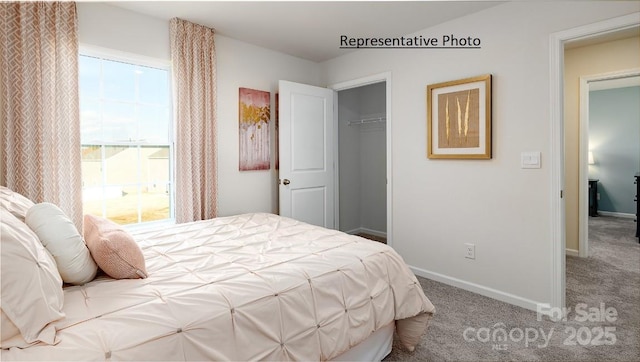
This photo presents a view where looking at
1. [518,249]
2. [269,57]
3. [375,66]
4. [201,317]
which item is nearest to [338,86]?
[375,66]

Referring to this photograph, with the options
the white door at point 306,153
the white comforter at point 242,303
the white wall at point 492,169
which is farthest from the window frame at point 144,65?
the white wall at point 492,169

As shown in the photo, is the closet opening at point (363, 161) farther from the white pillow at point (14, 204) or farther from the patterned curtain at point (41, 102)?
the white pillow at point (14, 204)

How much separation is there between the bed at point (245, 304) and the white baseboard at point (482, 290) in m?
1.27

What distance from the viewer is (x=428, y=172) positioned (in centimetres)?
339

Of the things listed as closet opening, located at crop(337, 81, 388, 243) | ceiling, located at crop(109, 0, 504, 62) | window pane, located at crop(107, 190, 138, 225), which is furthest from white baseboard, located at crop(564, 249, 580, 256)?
window pane, located at crop(107, 190, 138, 225)

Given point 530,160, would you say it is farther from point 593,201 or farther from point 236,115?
point 593,201

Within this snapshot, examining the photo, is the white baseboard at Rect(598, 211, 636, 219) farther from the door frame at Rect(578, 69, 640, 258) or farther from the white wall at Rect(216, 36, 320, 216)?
the white wall at Rect(216, 36, 320, 216)

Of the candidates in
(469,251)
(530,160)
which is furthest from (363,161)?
(530,160)

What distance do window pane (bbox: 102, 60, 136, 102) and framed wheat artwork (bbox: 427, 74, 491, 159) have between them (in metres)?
2.80

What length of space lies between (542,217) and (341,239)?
1712 mm

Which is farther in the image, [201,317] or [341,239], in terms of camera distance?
[341,239]

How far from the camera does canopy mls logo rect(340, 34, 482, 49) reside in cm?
306

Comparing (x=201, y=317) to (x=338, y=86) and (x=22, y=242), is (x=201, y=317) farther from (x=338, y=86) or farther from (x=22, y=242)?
(x=338, y=86)

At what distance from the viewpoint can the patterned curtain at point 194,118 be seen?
3104mm
